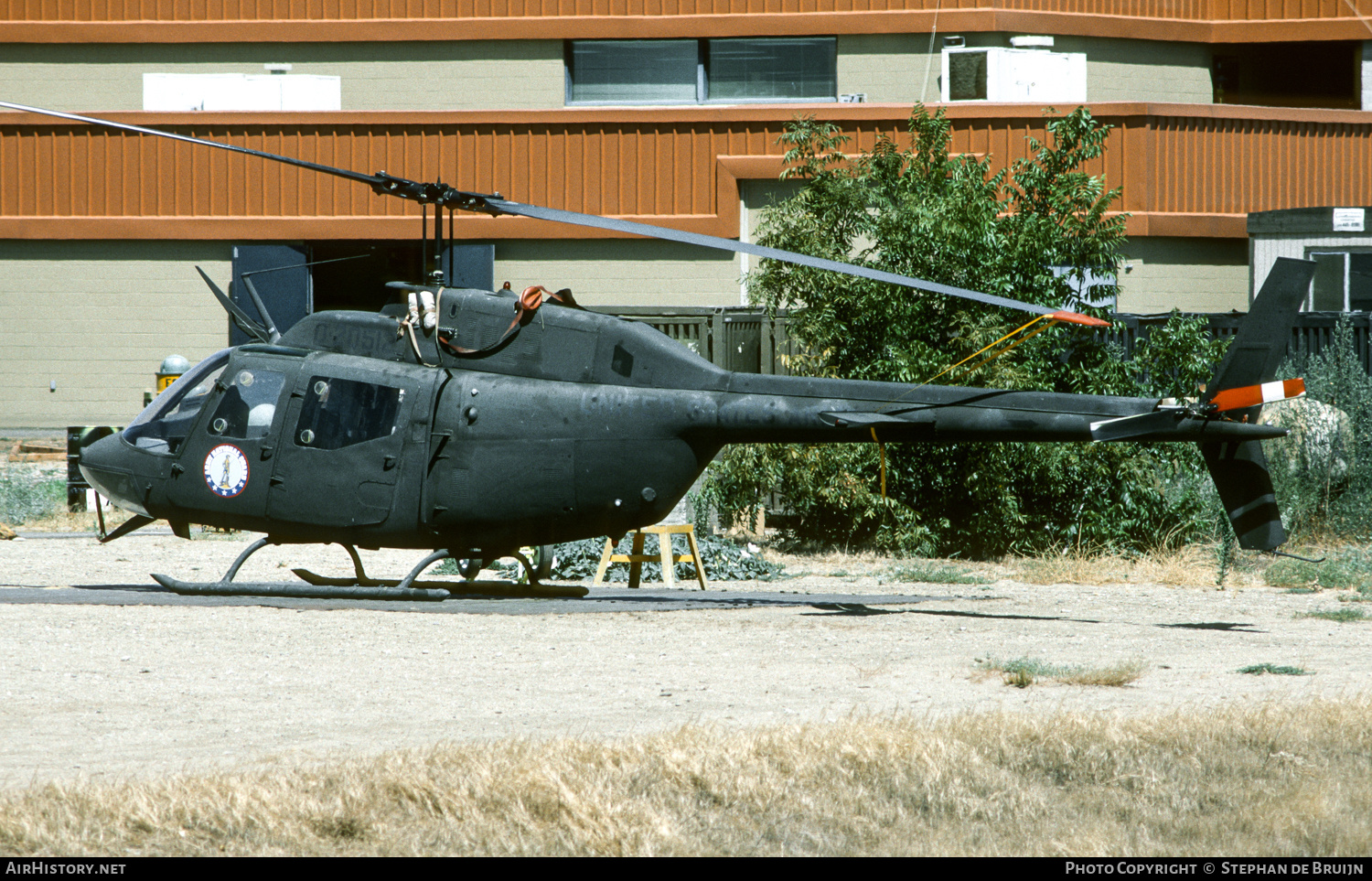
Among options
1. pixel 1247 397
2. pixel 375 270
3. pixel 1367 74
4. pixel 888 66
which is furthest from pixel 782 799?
pixel 1367 74

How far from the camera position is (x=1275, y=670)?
8.41 metres

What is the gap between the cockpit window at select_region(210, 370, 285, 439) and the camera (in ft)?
35.4

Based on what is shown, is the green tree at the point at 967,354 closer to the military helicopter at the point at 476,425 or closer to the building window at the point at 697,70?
the military helicopter at the point at 476,425

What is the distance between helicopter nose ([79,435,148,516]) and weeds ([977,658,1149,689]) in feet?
22.6

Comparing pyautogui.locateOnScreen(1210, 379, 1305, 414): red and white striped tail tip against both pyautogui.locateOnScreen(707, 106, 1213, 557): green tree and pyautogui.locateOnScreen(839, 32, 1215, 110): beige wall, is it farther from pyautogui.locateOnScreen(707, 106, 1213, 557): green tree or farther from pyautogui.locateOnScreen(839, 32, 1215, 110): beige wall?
pyautogui.locateOnScreen(839, 32, 1215, 110): beige wall

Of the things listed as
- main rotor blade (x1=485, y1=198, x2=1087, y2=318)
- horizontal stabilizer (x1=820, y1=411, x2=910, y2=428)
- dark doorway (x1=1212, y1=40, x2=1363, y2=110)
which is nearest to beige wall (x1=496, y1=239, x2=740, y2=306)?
dark doorway (x1=1212, y1=40, x2=1363, y2=110)

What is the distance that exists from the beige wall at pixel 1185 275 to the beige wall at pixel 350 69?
36.0ft

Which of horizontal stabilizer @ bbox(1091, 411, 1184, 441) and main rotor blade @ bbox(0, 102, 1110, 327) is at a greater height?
main rotor blade @ bbox(0, 102, 1110, 327)

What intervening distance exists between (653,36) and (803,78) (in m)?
2.94

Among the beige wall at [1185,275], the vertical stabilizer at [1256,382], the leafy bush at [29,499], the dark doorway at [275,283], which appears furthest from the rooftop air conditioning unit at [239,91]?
the vertical stabilizer at [1256,382]

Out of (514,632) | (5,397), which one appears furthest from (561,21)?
(514,632)

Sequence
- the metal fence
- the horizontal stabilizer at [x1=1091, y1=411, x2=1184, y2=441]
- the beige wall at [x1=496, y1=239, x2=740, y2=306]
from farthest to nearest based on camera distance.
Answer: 1. the beige wall at [x1=496, y1=239, x2=740, y2=306]
2. the metal fence
3. the horizontal stabilizer at [x1=1091, y1=411, x2=1184, y2=441]

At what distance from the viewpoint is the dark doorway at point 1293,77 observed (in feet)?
94.5

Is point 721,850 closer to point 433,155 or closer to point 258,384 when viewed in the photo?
point 258,384
